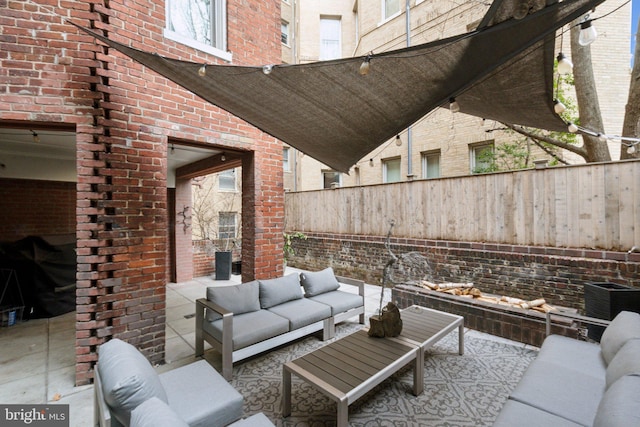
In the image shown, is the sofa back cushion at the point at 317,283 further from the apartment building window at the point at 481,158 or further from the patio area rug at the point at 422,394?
the apartment building window at the point at 481,158

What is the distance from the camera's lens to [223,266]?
7.54 metres

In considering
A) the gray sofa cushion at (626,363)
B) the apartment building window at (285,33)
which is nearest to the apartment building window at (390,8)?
the apartment building window at (285,33)

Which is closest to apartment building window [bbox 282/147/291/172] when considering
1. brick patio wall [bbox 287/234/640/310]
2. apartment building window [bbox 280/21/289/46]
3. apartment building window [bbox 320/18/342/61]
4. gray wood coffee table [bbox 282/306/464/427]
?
apartment building window [bbox 320/18/342/61]

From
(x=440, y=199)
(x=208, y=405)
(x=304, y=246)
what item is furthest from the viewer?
(x=304, y=246)

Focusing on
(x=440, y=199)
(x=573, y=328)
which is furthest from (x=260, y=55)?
(x=573, y=328)

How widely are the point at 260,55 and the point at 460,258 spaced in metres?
4.97

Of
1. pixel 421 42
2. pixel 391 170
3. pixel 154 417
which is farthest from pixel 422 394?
pixel 421 42

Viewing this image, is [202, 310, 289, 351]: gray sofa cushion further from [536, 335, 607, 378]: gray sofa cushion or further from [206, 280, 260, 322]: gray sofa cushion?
[536, 335, 607, 378]: gray sofa cushion

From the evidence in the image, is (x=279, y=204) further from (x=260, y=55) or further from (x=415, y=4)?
(x=415, y=4)

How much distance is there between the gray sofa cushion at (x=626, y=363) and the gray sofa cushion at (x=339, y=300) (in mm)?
2701

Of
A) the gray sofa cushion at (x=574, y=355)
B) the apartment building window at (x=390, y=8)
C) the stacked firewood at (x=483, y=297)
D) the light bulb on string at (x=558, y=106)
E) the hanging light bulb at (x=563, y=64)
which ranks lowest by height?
the stacked firewood at (x=483, y=297)

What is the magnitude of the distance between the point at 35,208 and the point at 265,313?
6285 mm

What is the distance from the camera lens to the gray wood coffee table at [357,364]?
2.17 meters

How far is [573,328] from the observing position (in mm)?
3371
